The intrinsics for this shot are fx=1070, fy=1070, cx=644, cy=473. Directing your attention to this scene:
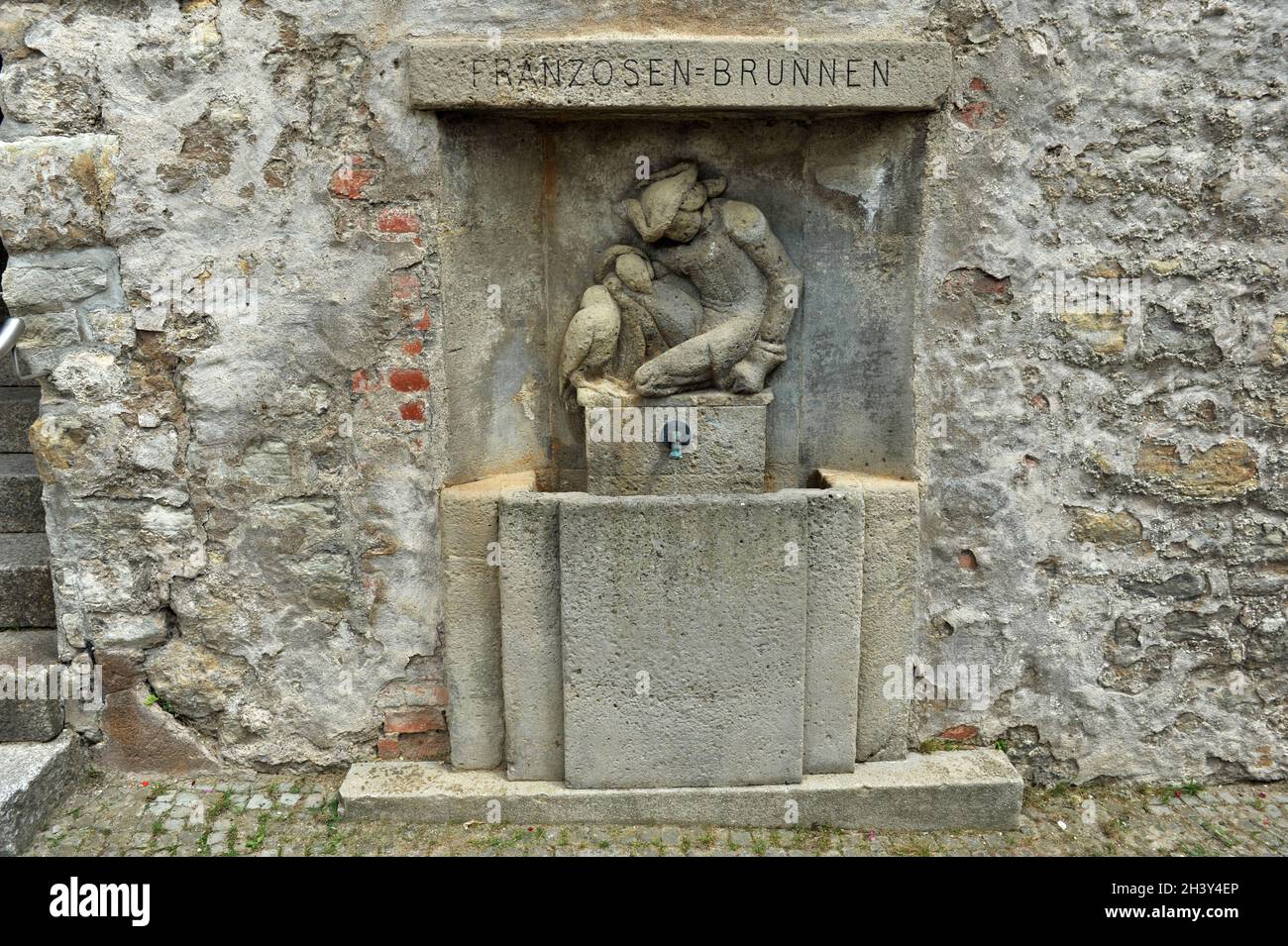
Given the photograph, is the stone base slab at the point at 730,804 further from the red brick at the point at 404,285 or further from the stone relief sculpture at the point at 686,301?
the red brick at the point at 404,285

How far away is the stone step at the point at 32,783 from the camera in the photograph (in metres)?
3.39

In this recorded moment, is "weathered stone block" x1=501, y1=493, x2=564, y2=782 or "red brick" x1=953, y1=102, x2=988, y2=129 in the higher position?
"red brick" x1=953, y1=102, x2=988, y2=129

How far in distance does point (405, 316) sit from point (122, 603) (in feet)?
4.60

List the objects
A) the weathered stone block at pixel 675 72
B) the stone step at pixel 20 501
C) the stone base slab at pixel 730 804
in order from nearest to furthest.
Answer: the weathered stone block at pixel 675 72 → the stone base slab at pixel 730 804 → the stone step at pixel 20 501

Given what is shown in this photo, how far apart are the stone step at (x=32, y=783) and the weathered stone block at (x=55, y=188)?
1.70 meters

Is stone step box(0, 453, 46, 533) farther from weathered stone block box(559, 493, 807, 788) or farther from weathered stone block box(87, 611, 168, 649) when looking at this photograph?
weathered stone block box(559, 493, 807, 788)

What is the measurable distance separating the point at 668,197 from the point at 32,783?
9.37 ft

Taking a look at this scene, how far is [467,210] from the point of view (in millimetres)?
3555

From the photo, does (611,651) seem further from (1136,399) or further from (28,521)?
(28,521)

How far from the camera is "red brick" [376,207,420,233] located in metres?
3.43

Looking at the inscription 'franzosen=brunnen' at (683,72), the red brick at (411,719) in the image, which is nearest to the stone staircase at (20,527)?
the red brick at (411,719)

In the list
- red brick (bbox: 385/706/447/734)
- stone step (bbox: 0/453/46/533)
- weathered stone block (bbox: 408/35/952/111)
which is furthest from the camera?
stone step (bbox: 0/453/46/533)

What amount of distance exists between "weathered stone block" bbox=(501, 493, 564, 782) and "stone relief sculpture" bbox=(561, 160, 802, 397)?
0.56 m

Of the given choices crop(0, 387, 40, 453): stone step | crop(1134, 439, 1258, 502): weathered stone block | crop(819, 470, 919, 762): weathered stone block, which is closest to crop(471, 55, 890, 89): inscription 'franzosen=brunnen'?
crop(819, 470, 919, 762): weathered stone block
